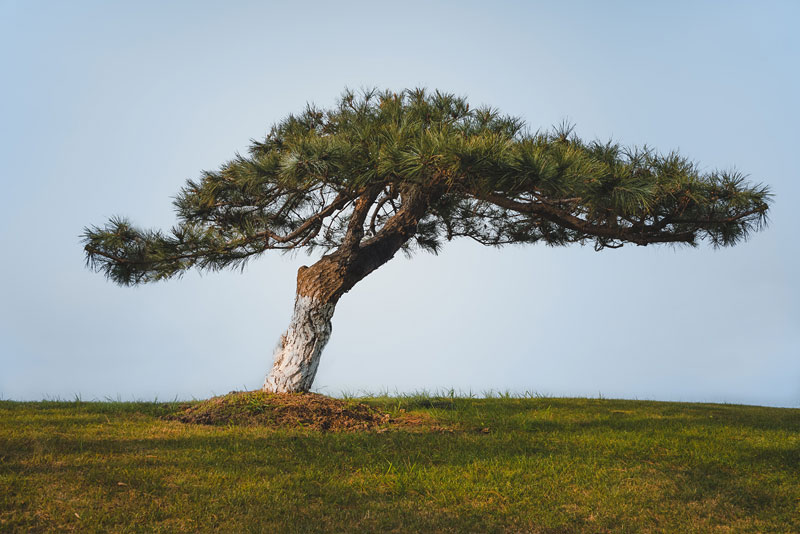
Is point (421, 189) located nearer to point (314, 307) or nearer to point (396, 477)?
point (314, 307)

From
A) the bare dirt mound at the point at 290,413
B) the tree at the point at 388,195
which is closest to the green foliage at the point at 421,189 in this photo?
the tree at the point at 388,195

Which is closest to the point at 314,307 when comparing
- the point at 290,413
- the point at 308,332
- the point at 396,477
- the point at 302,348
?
the point at 308,332

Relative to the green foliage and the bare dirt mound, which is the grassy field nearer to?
the bare dirt mound

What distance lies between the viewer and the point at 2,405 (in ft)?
23.0

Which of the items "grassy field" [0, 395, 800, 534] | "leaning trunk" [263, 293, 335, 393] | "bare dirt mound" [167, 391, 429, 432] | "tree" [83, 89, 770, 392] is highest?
"tree" [83, 89, 770, 392]

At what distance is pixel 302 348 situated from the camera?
6.43 meters

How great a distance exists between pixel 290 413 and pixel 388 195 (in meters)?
2.89

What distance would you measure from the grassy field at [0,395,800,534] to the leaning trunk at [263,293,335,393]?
0.92m

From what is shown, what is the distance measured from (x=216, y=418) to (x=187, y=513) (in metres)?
2.35

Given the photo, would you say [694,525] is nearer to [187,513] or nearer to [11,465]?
[187,513]

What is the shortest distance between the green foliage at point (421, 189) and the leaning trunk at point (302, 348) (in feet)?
2.72

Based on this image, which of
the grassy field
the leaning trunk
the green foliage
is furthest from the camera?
the leaning trunk

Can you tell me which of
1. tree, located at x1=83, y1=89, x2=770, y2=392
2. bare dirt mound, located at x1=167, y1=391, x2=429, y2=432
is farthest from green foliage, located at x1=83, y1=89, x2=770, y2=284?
bare dirt mound, located at x1=167, y1=391, x2=429, y2=432

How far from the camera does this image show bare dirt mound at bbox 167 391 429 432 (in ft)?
18.7
